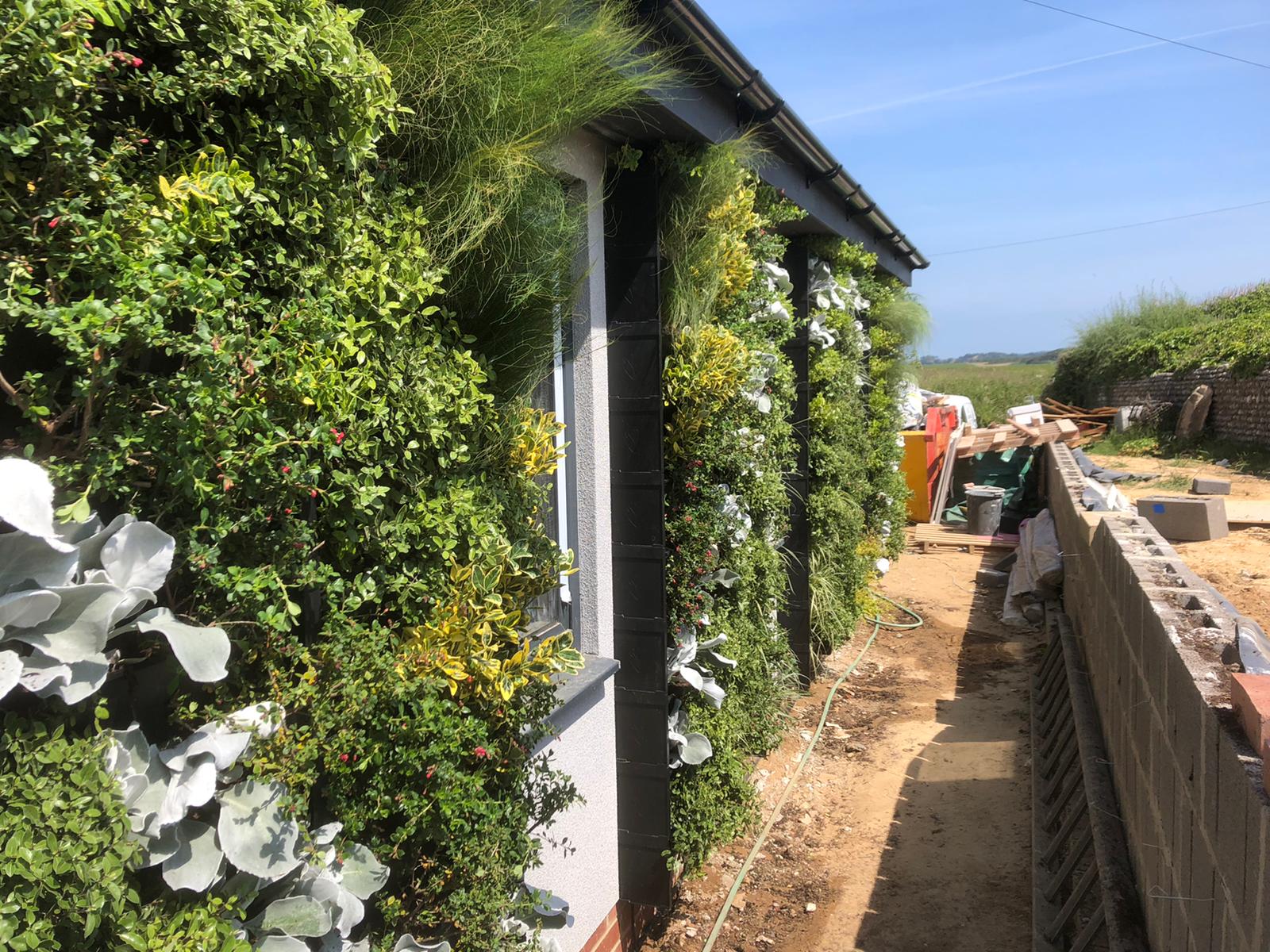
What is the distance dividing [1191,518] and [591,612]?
8.07 meters

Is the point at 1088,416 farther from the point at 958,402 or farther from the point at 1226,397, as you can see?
the point at 958,402

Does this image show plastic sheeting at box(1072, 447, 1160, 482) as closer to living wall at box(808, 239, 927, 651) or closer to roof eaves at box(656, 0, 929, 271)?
living wall at box(808, 239, 927, 651)

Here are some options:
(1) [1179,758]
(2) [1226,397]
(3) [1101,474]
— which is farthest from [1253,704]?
(2) [1226,397]

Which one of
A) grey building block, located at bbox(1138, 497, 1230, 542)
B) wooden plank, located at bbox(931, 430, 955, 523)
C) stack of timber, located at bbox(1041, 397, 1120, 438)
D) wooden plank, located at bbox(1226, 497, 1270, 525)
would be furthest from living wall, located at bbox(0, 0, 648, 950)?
stack of timber, located at bbox(1041, 397, 1120, 438)

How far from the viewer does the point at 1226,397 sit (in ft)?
58.2

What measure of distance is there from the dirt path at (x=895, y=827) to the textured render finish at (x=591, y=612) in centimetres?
77

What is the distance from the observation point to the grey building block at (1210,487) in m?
11.5

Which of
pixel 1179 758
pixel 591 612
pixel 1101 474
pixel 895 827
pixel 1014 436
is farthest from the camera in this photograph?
pixel 1014 436

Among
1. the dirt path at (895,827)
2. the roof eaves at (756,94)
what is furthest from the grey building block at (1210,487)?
the roof eaves at (756,94)

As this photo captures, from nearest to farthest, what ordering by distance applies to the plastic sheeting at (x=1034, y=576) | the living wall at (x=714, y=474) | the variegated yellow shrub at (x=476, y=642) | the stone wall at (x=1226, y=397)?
the variegated yellow shrub at (x=476, y=642) < the living wall at (x=714, y=474) < the plastic sheeting at (x=1034, y=576) < the stone wall at (x=1226, y=397)

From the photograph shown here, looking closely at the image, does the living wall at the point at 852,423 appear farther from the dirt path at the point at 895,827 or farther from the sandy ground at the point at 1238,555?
the sandy ground at the point at 1238,555

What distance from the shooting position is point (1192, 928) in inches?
89.0

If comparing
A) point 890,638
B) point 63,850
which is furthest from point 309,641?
point 890,638

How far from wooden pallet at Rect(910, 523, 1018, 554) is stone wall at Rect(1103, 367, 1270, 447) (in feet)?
22.9
